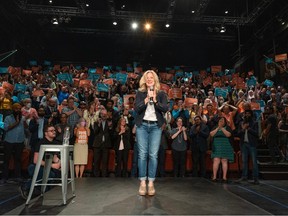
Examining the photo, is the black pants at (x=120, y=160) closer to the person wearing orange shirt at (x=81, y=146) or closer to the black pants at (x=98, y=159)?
the black pants at (x=98, y=159)

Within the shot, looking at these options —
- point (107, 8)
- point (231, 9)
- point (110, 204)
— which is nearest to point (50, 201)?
point (110, 204)

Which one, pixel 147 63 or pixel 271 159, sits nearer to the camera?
pixel 271 159

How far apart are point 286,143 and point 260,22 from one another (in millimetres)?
11352

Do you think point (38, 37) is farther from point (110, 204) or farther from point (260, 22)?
point (110, 204)

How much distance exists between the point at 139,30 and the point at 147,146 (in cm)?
1550

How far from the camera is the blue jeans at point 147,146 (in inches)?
134

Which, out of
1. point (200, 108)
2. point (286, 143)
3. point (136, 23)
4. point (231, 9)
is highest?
point (231, 9)

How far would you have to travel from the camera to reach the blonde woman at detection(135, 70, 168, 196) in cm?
340

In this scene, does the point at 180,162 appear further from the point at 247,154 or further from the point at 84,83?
the point at 84,83

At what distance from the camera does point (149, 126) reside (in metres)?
3.43

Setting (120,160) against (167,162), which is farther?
(167,162)

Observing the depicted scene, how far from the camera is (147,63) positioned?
66.4 feet

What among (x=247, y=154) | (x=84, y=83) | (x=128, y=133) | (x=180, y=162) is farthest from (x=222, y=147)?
(x=84, y=83)

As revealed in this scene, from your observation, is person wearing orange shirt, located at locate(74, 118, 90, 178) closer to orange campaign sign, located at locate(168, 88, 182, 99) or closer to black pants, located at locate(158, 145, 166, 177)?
black pants, located at locate(158, 145, 166, 177)
